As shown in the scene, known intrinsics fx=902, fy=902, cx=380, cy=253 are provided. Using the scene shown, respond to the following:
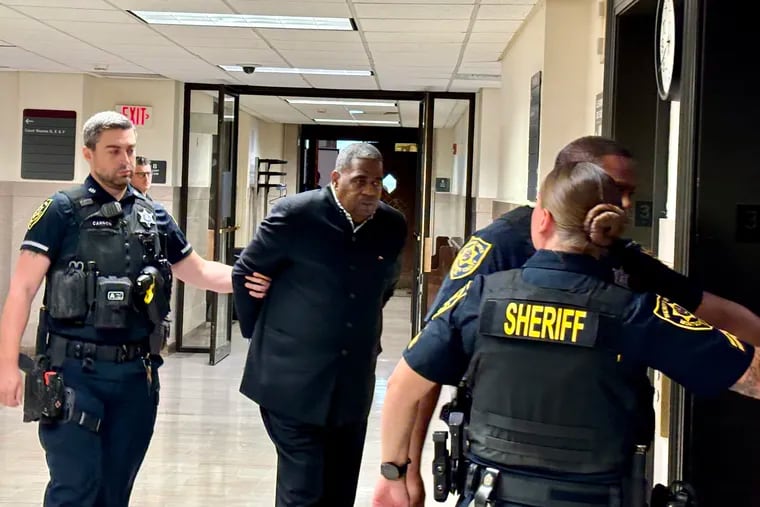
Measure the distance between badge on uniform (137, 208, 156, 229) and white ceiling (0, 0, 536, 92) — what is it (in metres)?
2.01

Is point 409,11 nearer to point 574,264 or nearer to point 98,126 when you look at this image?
point 98,126

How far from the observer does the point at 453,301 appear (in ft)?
6.41

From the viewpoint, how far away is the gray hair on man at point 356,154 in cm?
305

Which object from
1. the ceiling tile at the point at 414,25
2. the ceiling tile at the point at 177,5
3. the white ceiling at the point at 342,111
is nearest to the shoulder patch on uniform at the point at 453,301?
the ceiling tile at the point at 177,5

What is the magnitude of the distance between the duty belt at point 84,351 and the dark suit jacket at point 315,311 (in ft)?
1.48

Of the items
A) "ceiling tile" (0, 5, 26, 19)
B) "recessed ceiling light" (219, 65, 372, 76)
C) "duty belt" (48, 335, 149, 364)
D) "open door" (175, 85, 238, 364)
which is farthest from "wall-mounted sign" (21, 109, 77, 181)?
"duty belt" (48, 335, 149, 364)

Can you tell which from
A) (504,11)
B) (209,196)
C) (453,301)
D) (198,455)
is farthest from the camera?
(209,196)

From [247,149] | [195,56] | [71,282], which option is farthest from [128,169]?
[247,149]

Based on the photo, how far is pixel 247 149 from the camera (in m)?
12.4

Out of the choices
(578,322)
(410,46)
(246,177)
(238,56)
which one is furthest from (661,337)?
(246,177)

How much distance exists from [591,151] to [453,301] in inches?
19.2

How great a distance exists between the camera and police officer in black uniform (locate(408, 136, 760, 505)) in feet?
6.77

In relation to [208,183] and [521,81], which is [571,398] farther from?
[208,183]

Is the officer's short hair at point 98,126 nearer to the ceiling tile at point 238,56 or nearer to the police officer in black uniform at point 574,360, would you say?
the police officer in black uniform at point 574,360
